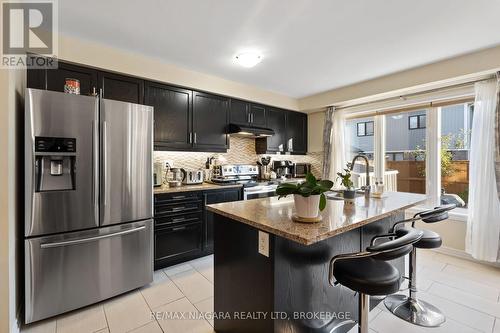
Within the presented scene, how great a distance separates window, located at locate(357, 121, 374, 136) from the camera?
418cm

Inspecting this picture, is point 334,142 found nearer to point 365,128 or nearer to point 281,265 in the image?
point 365,128

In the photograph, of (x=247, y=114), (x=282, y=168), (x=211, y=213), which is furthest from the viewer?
(x=282, y=168)

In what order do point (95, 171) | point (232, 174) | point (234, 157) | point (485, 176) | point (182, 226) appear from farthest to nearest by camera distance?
1. point (234, 157)
2. point (232, 174)
3. point (182, 226)
4. point (485, 176)
5. point (95, 171)

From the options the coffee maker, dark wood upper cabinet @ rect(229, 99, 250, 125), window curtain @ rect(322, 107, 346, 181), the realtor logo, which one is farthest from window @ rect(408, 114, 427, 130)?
the realtor logo

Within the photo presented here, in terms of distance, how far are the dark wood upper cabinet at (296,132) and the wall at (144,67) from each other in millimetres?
960

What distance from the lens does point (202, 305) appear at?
2.13 meters

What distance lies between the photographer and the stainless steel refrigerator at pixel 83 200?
181 centimetres

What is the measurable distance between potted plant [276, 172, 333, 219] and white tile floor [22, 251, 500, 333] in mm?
1297

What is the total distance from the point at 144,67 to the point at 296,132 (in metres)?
3.10

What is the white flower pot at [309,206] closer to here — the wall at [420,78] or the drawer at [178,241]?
the drawer at [178,241]

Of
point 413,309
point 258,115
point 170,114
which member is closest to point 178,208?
point 170,114

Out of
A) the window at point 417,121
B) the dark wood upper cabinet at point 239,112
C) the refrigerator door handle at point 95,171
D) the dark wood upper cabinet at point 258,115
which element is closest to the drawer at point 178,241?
the refrigerator door handle at point 95,171

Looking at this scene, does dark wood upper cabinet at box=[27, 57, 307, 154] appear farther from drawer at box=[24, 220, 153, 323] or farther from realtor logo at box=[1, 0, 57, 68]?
drawer at box=[24, 220, 153, 323]

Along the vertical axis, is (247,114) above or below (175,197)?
above
